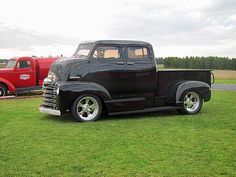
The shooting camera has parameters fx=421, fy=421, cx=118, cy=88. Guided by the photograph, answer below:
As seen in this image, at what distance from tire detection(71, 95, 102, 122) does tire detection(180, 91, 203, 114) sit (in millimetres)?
2704

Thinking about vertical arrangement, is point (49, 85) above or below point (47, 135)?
above

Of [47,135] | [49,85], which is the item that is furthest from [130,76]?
[47,135]

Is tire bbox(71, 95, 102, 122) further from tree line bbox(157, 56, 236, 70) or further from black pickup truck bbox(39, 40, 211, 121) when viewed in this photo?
tree line bbox(157, 56, 236, 70)

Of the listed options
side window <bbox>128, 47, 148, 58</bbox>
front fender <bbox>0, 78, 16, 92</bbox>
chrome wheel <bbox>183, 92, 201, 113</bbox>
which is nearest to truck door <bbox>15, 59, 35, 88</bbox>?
front fender <bbox>0, 78, 16, 92</bbox>

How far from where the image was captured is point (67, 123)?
1047 centimetres

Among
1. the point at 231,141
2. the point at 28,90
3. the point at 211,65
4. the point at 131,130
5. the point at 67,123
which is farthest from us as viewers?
the point at 211,65

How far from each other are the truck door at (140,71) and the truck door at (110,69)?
0.20m

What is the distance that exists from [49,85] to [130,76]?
2.19 m

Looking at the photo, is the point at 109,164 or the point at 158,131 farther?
the point at 158,131

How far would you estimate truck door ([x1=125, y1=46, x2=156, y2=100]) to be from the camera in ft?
37.8

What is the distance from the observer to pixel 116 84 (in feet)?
37.0

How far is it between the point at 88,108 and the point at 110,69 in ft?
3.91

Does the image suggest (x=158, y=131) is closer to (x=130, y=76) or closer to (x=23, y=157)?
(x=130, y=76)

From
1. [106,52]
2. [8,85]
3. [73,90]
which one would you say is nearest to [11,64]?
[8,85]
